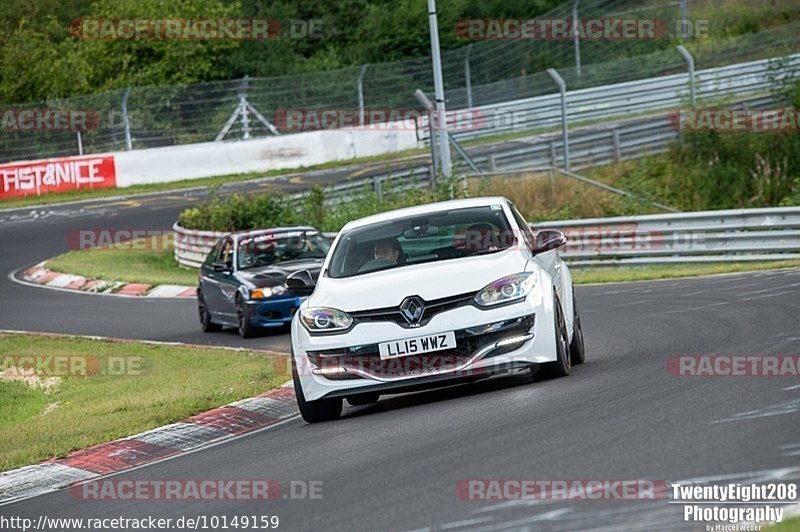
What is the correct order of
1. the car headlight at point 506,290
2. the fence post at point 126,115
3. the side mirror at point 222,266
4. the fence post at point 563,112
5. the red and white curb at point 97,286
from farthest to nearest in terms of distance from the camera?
the fence post at point 126,115, the fence post at point 563,112, the red and white curb at point 97,286, the side mirror at point 222,266, the car headlight at point 506,290

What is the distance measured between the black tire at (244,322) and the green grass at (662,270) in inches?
221

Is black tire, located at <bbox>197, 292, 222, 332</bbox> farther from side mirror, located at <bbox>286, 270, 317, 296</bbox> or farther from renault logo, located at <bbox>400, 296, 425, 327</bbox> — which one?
renault logo, located at <bbox>400, 296, 425, 327</bbox>

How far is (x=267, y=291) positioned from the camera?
18.6 meters

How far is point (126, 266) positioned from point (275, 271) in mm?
13540

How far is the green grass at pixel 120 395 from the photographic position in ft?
37.3

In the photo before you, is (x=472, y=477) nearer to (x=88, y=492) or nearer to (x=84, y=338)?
(x=88, y=492)

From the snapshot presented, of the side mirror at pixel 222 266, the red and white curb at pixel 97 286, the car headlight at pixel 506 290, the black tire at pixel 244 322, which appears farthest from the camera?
the red and white curb at pixel 97 286

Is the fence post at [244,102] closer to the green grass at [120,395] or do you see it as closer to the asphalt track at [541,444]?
the green grass at [120,395]

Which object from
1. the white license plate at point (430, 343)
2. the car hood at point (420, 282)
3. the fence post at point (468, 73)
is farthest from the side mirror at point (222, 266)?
the fence post at point (468, 73)

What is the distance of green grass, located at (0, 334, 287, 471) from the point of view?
11.4 m

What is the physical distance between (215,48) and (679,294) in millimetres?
46304

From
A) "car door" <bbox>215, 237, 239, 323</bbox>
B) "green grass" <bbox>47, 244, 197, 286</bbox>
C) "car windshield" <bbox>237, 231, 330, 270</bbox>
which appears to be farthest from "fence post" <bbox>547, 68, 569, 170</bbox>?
"car door" <bbox>215, 237, 239, 323</bbox>

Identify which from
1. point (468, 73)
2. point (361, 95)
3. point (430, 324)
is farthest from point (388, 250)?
point (361, 95)

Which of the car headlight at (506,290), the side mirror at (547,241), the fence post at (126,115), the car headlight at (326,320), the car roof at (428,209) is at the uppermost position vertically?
the fence post at (126,115)
